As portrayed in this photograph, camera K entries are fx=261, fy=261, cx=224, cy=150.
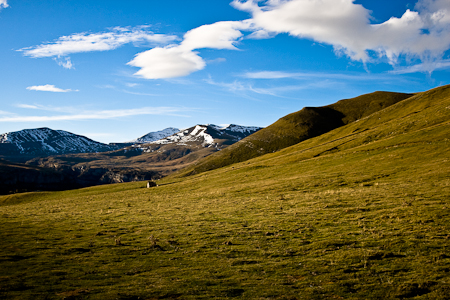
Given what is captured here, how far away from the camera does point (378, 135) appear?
7819cm

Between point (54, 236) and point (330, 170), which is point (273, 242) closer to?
point (54, 236)

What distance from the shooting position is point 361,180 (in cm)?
4272

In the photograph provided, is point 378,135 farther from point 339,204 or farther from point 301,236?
point 301,236

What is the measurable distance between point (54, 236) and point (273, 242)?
20.7 metres

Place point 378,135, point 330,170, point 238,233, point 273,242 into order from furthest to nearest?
point 378,135, point 330,170, point 238,233, point 273,242

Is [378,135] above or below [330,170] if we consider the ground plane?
above

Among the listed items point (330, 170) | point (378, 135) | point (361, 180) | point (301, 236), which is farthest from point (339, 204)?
point (378, 135)

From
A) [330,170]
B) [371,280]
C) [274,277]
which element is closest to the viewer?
[371,280]

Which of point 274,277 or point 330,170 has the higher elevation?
point 330,170

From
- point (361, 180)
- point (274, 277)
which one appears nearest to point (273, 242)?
point (274, 277)

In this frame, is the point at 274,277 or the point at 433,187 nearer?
the point at 274,277

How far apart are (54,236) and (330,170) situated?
48.7 metres

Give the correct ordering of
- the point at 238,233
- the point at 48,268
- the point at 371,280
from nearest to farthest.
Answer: the point at 371,280
the point at 48,268
the point at 238,233

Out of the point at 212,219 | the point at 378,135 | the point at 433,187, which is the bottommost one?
the point at 212,219
